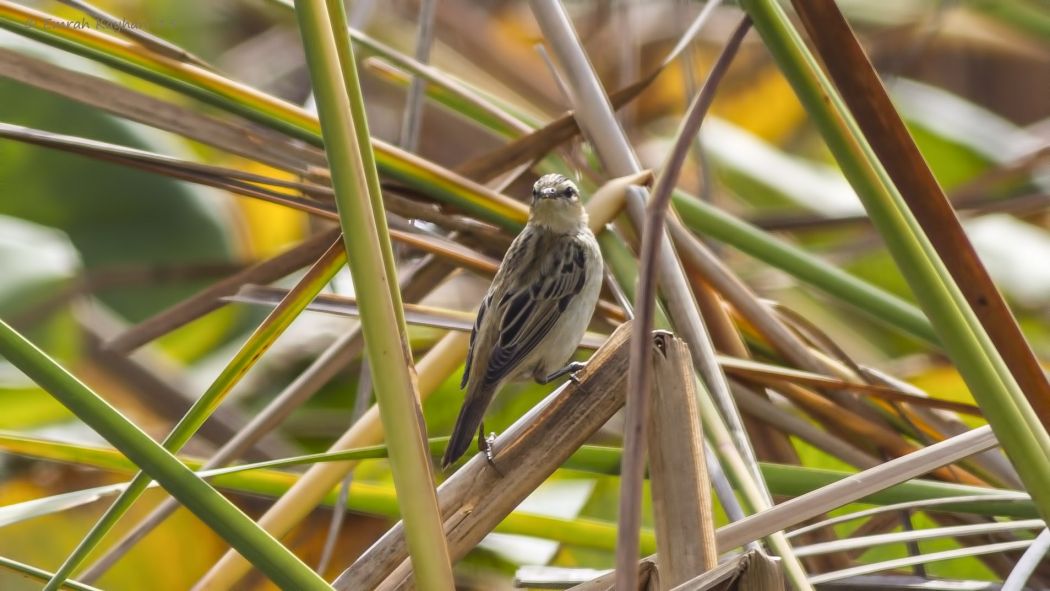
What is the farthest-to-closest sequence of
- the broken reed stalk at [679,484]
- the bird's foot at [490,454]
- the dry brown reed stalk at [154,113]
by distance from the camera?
1. the dry brown reed stalk at [154,113]
2. the bird's foot at [490,454]
3. the broken reed stalk at [679,484]

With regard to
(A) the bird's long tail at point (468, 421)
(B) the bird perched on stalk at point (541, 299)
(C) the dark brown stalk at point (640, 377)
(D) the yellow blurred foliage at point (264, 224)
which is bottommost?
(C) the dark brown stalk at point (640, 377)

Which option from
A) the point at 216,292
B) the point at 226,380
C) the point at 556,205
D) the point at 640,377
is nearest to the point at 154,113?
the point at 216,292

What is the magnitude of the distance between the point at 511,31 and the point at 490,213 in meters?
3.01

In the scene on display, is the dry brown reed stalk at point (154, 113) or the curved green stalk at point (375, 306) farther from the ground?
the dry brown reed stalk at point (154, 113)

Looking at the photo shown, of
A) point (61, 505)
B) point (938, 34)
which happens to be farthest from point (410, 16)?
point (61, 505)

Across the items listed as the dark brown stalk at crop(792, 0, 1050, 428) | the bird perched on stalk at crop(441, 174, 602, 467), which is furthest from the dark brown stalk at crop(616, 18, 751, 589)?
the bird perched on stalk at crop(441, 174, 602, 467)

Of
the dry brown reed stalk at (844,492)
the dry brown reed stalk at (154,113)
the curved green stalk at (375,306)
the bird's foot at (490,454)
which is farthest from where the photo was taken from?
the dry brown reed stalk at (154,113)

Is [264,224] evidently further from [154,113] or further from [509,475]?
[509,475]

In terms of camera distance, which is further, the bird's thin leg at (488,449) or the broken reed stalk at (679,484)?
the bird's thin leg at (488,449)

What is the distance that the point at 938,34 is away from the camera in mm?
4801

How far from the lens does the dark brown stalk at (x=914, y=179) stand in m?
1.29

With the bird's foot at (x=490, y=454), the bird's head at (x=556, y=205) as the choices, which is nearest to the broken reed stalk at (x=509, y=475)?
the bird's foot at (x=490, y=454)

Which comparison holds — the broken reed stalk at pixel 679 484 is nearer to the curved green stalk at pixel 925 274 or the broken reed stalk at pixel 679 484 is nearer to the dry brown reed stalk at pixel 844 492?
the dry brown reed stalk at pixel 844 492

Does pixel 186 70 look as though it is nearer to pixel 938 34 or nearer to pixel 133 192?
pixel 133 192
